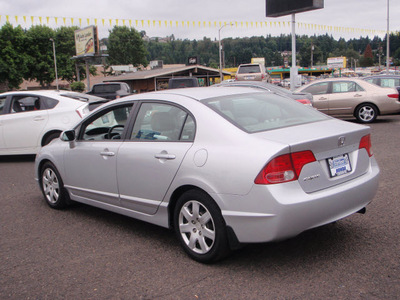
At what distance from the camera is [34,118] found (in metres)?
9.66

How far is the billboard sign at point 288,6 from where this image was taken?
2384 centimetres

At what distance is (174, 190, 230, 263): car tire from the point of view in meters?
3.63

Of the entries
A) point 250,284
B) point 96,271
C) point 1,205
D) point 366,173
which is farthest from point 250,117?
point 1,205

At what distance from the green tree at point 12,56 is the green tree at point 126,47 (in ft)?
142

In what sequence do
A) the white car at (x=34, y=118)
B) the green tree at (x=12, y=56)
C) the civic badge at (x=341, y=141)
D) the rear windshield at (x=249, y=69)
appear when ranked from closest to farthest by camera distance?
the civic badge at (x=341, y=141)
the white car at (x=34, y=118)
the rear windshield at (x=249, y=69)
the green tree at (x=12, y=56)

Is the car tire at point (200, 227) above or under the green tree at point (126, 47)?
under

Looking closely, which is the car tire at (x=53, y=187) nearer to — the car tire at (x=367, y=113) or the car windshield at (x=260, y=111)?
the car windshield at (x=260, y=111)

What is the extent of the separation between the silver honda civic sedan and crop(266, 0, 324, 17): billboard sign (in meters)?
21.1

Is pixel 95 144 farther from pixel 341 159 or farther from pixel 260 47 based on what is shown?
pixel 260 47

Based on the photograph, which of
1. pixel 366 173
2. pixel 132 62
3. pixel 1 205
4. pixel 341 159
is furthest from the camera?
pixel 132 62

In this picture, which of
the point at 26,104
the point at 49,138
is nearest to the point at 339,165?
the point at 49,138

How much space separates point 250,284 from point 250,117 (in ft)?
4.98

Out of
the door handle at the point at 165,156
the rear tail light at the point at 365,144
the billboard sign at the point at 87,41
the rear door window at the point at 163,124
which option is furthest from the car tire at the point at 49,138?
the billboard sign at the point at 87,41

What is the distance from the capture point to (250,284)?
3.41m
